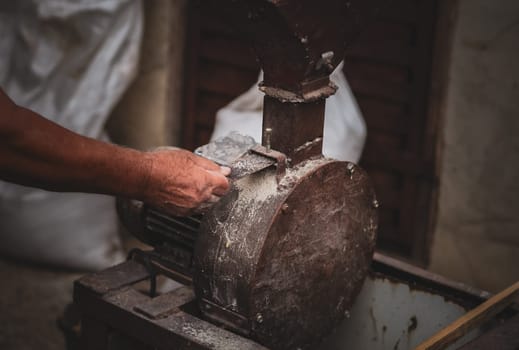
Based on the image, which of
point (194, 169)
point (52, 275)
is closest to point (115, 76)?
point (52, 275)

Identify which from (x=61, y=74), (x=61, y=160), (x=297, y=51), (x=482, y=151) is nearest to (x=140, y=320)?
(x=61, y=160)

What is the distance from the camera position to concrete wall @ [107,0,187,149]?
11.9ft

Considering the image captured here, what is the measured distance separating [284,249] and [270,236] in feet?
0.25

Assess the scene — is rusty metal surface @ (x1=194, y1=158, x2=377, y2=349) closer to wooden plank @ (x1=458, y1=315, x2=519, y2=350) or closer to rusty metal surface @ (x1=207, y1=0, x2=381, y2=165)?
rusty metal surface @ (x1=207, y1=0, x2=381, y2=165)

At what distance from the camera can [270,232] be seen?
5.67 feet

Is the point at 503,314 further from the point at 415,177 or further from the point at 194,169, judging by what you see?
the point at 415,177

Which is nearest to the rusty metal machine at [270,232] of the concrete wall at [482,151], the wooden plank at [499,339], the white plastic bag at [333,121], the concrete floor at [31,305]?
the wooden plank at [499,339]

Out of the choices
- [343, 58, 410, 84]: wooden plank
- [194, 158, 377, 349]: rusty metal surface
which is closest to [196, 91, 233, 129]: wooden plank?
[343, 58, 410, 84]: wooden plank

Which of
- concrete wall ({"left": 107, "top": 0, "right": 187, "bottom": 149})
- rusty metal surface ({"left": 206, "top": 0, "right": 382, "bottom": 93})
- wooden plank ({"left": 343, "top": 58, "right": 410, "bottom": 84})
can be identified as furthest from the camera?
concrete wall ({"left": 107, "top": 0, "right": 187, "bottom": 149})

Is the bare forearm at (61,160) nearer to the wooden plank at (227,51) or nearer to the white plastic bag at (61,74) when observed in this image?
the white plastic bag at (61,74)

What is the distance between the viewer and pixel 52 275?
12.1 ft

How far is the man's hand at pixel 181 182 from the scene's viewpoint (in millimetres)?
1744

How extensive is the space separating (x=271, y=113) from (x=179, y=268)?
46cm

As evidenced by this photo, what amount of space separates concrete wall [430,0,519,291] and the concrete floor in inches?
65.1
